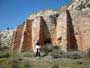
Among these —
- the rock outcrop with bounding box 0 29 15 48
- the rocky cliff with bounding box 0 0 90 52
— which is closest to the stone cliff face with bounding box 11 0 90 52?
the rocky cliff with bounding box 0 0 90 52

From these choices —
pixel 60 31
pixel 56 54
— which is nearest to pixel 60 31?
pixel 60 31

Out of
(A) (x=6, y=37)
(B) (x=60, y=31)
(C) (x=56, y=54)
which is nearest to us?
(C) (x=56, y=54)

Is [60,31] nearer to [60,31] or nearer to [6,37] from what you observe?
[60,31]

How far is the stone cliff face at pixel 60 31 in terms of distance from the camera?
34656mm

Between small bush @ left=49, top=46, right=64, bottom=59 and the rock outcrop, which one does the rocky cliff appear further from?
the rock outcrop

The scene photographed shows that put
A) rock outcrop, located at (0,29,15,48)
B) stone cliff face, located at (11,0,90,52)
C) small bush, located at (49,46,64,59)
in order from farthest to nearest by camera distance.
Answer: rock outcrop, located at (0,29,15,48) → stone cliff face, located at (11,0,90,52) → small bush, located at (49,46,64,59)

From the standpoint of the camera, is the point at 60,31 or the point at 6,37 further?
the point at 6,37

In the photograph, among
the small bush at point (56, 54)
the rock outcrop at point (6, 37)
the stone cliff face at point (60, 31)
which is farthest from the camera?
the rock outcrop at point (6, 37)

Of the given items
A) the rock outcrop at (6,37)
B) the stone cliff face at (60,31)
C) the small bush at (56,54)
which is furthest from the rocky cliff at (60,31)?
the rock outcrop at (6,37)

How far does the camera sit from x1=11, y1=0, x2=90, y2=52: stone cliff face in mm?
34656

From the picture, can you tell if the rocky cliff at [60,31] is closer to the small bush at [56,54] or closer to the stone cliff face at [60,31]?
the stone cliff face at [60,31]

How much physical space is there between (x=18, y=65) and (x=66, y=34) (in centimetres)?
1461

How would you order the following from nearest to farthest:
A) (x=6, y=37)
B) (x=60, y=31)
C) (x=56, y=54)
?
(x=56, y=54), (x=60, y=31), (x=6, y=37)

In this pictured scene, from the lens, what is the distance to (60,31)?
3600 cm
